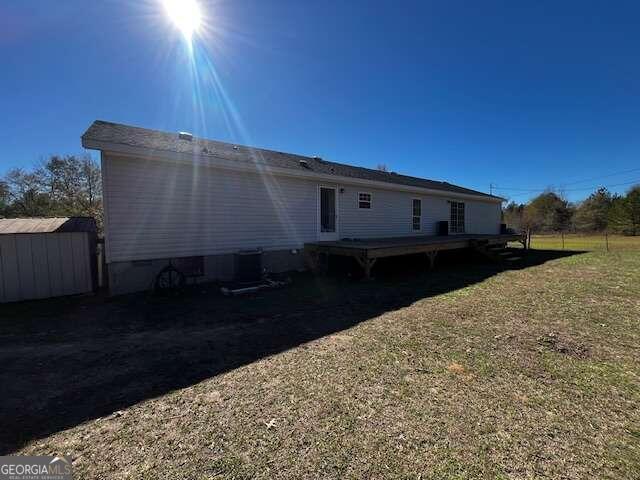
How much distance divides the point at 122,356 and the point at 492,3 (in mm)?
11363

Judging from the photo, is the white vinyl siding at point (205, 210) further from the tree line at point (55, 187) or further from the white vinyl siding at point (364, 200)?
the tree line at point (55, 187)

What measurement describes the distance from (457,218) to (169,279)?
47.0ft

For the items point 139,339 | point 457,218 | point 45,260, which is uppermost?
point 457,218

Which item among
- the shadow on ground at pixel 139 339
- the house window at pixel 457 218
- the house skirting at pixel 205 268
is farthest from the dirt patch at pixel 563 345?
the house window at pixel 457 218

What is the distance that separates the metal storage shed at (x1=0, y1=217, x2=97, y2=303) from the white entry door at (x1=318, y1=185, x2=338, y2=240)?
6257 mm

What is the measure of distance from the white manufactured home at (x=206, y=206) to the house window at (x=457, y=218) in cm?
588

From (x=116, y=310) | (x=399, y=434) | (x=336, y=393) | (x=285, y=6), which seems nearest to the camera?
(x=399, y=434)

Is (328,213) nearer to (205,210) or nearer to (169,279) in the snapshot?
(205,210)

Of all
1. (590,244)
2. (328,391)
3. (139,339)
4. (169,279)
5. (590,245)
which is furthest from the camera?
(590,244)

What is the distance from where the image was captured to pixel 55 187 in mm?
18984

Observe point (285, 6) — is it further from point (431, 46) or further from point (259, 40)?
point (431, 46)

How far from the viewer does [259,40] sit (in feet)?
24.0

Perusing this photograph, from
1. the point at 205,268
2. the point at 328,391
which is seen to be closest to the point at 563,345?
the point at 328,391

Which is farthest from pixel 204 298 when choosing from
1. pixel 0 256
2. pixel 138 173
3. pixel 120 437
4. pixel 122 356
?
pixel 120 437
